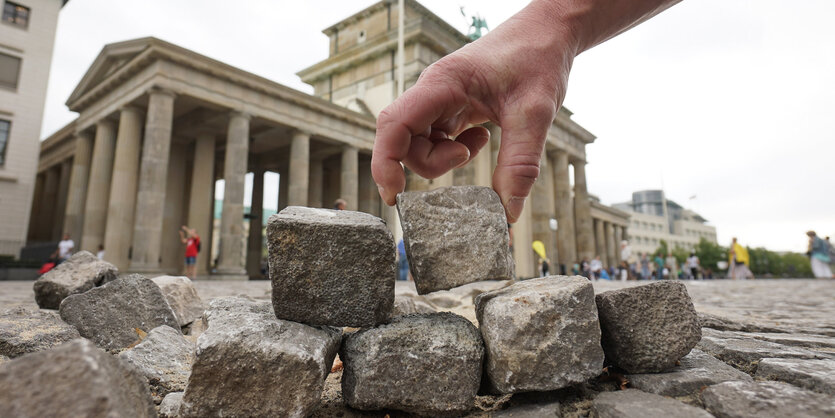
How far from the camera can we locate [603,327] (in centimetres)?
208

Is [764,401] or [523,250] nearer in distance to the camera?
[764,401]

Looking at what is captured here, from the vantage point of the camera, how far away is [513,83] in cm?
206

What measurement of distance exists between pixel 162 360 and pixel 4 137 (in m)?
29.3

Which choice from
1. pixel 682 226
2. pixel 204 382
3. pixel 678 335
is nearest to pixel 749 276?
pixel 678 335

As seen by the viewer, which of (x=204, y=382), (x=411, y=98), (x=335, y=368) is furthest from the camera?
(x=335, y=368)

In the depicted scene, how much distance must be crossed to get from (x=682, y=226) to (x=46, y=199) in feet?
341

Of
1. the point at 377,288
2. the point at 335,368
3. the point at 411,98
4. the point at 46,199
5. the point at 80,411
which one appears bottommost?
the point at 335,368

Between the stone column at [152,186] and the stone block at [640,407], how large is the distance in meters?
17.0

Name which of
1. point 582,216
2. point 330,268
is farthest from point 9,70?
point 582,216

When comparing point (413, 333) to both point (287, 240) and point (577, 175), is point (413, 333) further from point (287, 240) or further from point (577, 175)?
point (577, 175)

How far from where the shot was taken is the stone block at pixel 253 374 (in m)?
1.66

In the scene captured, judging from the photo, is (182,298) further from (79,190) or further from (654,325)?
(79,190)

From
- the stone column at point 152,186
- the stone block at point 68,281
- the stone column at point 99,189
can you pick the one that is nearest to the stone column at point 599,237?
the stone column at point 152,186

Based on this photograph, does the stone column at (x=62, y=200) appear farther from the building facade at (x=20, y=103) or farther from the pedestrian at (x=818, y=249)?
the pedestrian at (x=818, y=249)
